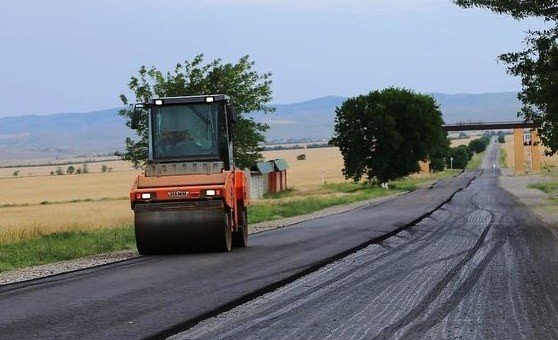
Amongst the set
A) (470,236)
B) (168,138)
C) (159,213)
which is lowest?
(470,236)

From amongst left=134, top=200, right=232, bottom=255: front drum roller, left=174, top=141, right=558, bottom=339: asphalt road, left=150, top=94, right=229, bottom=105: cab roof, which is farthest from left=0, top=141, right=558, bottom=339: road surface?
left=150, top=94, right=229, bottom=105: cab roof

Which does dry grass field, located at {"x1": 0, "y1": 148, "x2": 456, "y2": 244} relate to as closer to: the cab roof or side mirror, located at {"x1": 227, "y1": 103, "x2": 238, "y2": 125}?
the cab roof

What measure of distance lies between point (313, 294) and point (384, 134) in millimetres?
52829

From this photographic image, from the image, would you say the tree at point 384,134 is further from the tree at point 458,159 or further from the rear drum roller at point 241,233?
the tree at point 458,159


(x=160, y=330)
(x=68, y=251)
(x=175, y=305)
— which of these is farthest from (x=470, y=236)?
(x=160, y=330)

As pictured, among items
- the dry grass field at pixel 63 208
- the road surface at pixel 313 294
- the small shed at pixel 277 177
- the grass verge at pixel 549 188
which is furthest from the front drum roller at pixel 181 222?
the small shed at pixel 277 177

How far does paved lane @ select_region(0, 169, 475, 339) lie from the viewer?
8531 mm

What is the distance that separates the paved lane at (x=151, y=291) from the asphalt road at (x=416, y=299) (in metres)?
0.46

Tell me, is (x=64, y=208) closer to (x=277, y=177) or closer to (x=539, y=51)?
(x=277, y=177)

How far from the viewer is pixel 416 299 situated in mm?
9805

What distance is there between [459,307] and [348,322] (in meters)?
1.62

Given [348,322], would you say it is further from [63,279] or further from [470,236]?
[470,236]

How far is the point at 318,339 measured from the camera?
7594 millimetres

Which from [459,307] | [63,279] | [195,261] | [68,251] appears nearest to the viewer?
[459,307]
